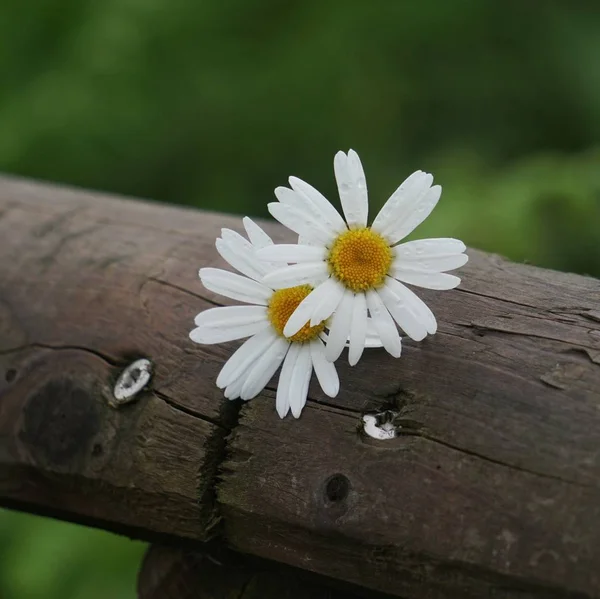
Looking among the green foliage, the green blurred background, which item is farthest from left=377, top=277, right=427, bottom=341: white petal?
the green blurred background

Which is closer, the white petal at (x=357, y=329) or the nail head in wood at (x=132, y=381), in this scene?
the white petal at (x=357, y=329)

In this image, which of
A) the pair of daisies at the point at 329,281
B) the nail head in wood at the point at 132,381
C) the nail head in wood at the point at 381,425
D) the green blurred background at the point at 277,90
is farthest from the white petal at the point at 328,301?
the green blurred background at the point at 277,90

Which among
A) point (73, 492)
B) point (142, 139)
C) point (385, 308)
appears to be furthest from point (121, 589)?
point (142, 139)

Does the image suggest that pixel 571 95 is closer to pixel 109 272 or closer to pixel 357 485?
pixel 109 272

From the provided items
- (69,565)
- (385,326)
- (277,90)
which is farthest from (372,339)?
(277,90)

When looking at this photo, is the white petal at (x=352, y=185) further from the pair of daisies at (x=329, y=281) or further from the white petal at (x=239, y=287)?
the white petal at (x=239, y=287)

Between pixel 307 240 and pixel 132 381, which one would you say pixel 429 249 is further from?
pixel 132 381
